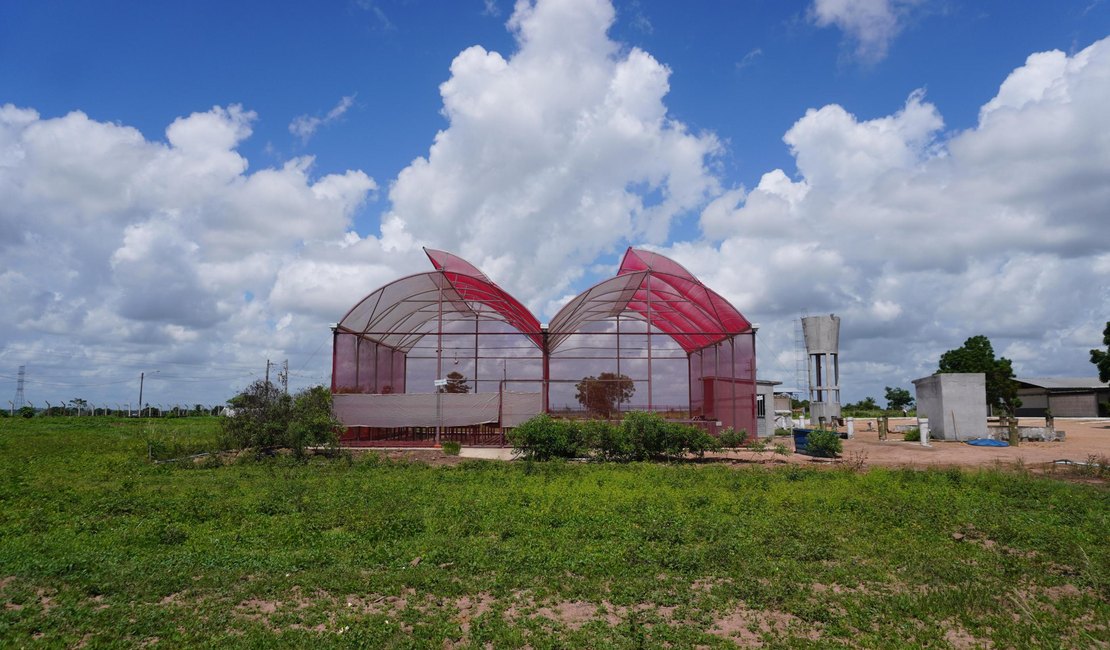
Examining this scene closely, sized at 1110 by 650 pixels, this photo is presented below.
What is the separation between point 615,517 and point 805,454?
12966 millimetres

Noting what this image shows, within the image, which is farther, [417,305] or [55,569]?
[417,305]

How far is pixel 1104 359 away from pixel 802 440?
1342 inches

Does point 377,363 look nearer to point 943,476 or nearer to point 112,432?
point 112,432

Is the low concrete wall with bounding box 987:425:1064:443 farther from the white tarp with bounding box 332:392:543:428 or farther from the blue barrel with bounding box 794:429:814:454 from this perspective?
the white tarp with bounding box 332:392:543:428

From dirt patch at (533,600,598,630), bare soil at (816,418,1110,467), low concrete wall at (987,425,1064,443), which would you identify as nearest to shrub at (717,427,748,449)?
bare soil at (816,418,1110,467)

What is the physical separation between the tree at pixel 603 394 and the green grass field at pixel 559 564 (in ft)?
33.3

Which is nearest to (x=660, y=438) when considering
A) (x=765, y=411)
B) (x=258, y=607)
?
(x=258, y=607)

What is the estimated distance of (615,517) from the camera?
31.0 ft

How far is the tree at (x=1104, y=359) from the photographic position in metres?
42.6

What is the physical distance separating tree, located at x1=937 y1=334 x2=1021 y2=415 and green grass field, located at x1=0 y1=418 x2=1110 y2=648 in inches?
1841

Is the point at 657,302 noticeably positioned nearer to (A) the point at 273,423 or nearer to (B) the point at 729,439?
(B) the point at 729,439

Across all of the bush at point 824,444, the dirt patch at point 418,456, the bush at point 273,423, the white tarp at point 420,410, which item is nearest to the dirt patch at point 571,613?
the dirt patch at point 418,456

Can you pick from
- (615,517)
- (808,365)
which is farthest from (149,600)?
(808,365)

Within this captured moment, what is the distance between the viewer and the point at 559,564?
732 cm
